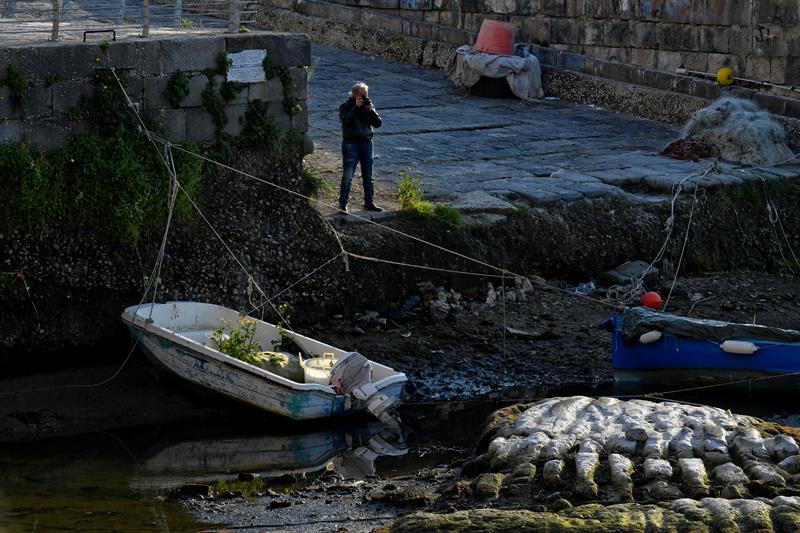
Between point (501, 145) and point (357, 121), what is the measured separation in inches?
158

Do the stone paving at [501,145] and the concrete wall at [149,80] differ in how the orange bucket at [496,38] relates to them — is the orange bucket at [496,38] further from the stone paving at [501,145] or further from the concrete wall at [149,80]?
the concrete wall at [149,80]

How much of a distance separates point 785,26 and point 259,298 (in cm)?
803

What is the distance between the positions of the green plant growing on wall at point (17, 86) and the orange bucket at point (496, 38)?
31.1 ft

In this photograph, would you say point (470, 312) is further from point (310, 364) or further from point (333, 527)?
point (333, 527)

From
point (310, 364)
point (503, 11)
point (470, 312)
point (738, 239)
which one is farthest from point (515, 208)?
point (503, 11)

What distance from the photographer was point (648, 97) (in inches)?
757

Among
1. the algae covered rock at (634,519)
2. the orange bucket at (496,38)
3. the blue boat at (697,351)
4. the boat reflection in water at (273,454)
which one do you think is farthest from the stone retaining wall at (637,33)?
the algae covered rock at (634,519)

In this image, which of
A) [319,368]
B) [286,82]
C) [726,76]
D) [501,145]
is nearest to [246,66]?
[286,82]

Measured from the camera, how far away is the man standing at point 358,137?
551 inches

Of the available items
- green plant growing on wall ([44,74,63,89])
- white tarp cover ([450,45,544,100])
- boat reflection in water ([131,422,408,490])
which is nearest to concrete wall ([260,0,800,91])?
white tarp cover ([450,45,544,100])

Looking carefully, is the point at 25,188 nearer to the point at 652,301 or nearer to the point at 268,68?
the point at 268,68

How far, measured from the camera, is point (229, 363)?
11.6 metres

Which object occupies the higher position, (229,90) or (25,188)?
(229,90)

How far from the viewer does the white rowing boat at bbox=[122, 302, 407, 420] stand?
11500 millimetres
